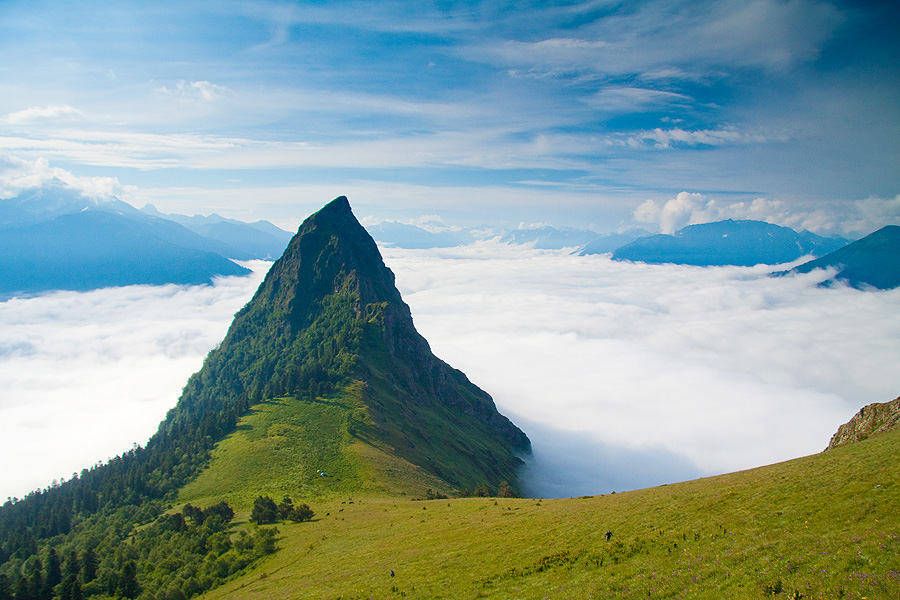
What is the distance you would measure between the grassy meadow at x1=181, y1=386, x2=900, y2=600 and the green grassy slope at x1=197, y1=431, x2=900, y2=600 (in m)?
0.13

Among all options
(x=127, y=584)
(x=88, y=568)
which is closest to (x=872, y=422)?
(x=127, y=584)

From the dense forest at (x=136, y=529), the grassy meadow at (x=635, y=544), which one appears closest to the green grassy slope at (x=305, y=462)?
the dense forest at (x=136, y=529)

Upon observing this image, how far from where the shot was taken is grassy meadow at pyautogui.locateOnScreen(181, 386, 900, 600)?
27094 millimetres

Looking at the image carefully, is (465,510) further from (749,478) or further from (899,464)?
(899,464)

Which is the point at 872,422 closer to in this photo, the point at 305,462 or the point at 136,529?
the point at 305,462

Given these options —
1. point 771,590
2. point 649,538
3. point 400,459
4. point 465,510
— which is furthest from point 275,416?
point 771,590

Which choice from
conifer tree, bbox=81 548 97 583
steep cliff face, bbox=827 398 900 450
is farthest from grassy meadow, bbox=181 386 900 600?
conifer tree, bbox=81 548 97 583

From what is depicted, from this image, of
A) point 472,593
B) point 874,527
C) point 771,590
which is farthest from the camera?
point 472,593

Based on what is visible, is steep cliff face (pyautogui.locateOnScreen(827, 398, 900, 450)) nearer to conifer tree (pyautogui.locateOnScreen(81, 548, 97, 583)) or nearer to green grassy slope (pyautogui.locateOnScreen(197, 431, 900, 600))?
green grassy slope (pyautogui.locateOnScreen(197, 431, 900, 600))

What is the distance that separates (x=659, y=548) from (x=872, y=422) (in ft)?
151

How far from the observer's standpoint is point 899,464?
37594 mm

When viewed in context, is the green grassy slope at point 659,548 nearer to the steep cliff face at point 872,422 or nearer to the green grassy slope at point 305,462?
Answer: the steep cliff face at point 872,422

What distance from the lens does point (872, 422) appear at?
56.7 m

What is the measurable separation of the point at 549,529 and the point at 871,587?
30.8 metres
